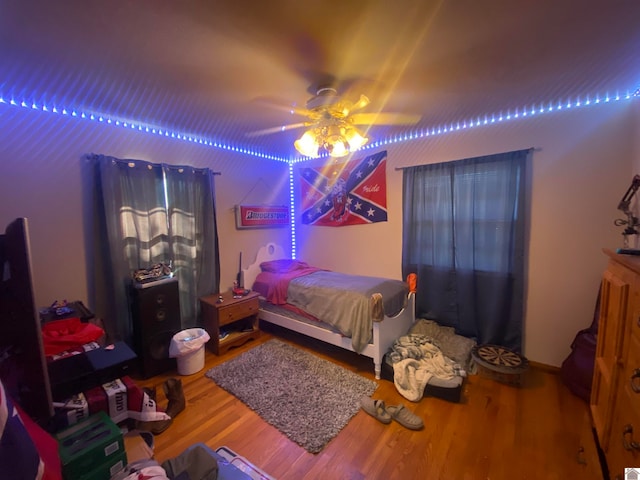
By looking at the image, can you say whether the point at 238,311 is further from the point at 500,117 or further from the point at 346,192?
the point at 500,117

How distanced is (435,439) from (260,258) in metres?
2.63

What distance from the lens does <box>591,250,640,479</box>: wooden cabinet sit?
1.07 meters

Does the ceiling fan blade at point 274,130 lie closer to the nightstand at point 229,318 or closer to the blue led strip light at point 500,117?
the blue led strip light at point 500,117

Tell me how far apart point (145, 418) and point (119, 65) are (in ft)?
6.60

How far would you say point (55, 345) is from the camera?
162 centimetres

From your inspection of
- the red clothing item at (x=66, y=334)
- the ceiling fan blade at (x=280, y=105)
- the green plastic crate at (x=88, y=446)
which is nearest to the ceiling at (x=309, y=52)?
the ceiling fan blade at (x=280, y=105)

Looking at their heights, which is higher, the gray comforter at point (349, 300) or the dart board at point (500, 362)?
the gray comforter at point (349, 300)

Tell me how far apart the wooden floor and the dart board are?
10 cm

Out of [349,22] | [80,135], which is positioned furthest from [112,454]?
[80,135]

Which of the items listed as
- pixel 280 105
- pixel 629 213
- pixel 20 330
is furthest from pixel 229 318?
pixel 629 213

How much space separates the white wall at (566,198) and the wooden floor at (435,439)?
59 cm

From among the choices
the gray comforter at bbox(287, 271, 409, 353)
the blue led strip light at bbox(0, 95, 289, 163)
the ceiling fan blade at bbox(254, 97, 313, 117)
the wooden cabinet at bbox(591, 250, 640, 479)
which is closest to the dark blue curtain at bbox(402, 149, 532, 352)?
the gray comforter at bbox(287, 271, 409, 353)

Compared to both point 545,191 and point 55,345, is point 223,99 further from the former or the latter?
point 545,191

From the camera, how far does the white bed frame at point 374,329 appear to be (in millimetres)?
2373
